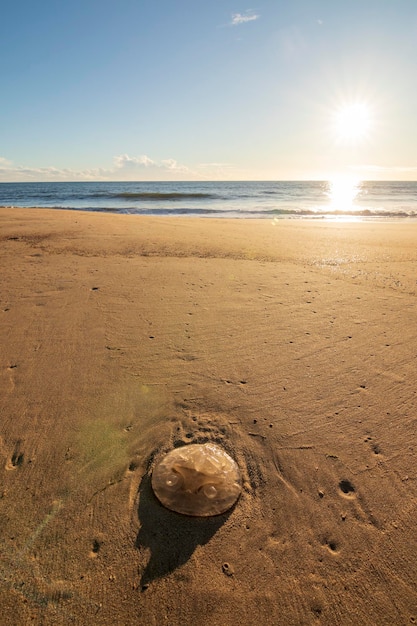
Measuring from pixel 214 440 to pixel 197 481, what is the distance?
42 centimetres

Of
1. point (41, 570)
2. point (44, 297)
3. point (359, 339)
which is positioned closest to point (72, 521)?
point (41, 570)

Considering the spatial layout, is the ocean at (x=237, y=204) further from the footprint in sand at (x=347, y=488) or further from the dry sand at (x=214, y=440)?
the footprint in sand at (x=347, y=488)

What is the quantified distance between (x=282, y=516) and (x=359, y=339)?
2211mm

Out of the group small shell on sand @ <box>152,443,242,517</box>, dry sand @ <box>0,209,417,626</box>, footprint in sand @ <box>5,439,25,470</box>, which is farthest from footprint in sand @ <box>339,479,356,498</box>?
footprint in sand @ <box>5,439,25,470</box>

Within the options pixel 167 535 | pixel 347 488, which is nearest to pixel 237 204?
pixel 347 488

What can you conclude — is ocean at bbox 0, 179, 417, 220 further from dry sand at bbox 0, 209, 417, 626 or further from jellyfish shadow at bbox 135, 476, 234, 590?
jellyfish shadow at bbox 135, 476, 234, 590

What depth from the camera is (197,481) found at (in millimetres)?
1961

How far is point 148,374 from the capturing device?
9.83ft

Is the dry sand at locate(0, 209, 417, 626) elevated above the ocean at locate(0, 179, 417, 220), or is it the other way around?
the ocean at locate(0, 179, 417, 220)

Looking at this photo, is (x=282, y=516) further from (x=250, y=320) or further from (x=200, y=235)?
(x=200, y=235)

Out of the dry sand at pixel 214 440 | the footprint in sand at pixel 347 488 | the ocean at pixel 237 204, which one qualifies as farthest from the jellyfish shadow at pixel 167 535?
the ocean at pixel 237 204

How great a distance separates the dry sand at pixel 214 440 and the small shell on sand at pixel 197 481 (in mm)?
69

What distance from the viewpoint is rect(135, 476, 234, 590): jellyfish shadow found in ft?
5.42

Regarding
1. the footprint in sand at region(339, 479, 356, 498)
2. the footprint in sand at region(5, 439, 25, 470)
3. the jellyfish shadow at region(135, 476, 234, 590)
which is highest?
the footprint in sand at region(339, 479, 356, 498)
